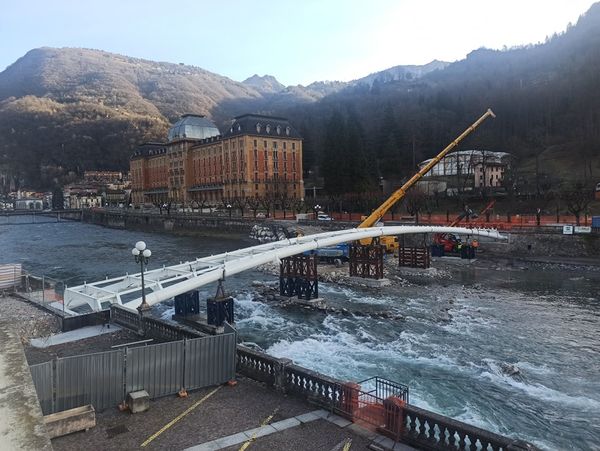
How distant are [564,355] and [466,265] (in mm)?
27866

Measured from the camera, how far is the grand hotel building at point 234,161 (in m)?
112

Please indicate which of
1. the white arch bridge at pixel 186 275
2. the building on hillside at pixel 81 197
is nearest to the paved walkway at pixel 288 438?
the white arch bridge at pixel 186 275

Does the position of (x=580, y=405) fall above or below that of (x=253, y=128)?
below

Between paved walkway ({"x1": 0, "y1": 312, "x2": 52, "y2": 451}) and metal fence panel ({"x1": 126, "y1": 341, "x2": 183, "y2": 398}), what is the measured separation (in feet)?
11.6

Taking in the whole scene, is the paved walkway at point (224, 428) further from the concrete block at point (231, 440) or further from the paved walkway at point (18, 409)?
the paved walkway at point (18, 409)

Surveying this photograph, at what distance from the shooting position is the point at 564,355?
21.9 metres

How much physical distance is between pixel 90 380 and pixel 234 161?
10566 centimetres

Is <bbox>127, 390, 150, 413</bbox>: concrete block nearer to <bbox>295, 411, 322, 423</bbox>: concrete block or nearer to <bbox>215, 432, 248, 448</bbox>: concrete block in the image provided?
<bbox>215, 432, 248, 448</bbox>: concrete block

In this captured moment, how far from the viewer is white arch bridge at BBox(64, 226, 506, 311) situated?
22.2 metres

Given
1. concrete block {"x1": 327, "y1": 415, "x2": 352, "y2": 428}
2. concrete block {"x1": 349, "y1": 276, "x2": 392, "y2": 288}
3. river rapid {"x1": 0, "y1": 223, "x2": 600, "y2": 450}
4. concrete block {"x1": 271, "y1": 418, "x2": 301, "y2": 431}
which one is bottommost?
river rapid {"x1": 0, "y1": 223, "x2": 600, "y2": 450}

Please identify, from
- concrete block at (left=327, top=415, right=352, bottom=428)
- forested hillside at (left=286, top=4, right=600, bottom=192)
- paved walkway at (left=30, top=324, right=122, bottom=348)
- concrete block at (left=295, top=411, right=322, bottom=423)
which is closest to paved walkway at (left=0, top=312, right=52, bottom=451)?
concrete block at (left=295, top=411, right=322, bottom=423)

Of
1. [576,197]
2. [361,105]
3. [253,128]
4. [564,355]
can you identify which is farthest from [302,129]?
[564,355]

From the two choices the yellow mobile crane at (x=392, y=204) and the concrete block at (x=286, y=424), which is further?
the yellow mobile crane at (x=392, y=204)

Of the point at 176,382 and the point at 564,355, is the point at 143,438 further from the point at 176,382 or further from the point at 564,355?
the point at 564,355
